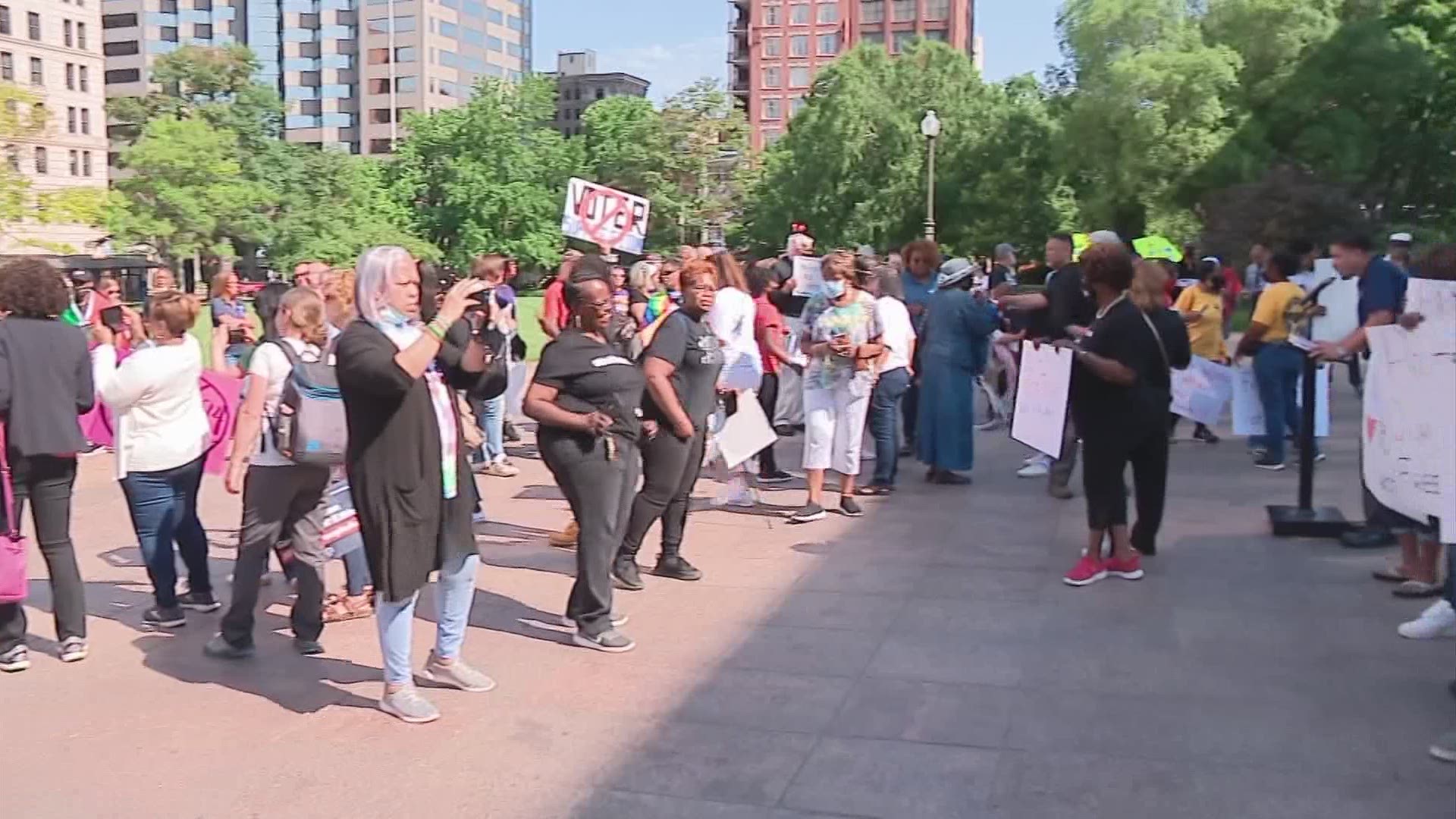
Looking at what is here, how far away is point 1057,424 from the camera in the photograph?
7578 millimetres

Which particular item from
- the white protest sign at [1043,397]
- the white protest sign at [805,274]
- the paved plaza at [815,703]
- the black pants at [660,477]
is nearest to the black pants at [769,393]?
the white protest sign at [805,274]

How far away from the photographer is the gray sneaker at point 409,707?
515cm

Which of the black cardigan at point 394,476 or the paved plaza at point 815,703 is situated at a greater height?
the black cardigan at point 394,476

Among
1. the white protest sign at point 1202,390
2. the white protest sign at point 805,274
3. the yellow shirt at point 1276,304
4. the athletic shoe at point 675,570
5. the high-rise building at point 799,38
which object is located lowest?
the athletic shoe at point 675,570

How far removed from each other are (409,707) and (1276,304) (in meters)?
7.40

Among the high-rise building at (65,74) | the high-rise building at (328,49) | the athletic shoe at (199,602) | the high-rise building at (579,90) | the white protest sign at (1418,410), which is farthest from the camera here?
the high-rise building at (579,90)

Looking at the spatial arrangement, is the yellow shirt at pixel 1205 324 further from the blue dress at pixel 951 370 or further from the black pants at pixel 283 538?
the black pants at pixel 283 538

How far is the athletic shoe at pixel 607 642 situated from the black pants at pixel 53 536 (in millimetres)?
2295

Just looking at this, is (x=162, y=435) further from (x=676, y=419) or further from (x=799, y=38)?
(x=799, y=38)

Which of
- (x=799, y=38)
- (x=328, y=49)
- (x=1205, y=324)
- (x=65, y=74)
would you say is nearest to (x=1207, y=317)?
(x=1205, y=324)

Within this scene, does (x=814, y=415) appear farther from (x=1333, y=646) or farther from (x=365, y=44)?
(x=365, y=44)

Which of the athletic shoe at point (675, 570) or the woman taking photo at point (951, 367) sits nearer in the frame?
the athletic shoe at point (675, 570)

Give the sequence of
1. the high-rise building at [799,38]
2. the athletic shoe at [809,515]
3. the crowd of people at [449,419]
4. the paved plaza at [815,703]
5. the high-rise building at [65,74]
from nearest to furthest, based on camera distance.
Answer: the paved plaza at [815,703] < the crowd of people at [449,419] < the athletic shoe at [809,515] < the high-rise building at [65,74] < the high-rise building at [799,38]

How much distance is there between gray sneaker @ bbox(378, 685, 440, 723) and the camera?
16.9 ft
